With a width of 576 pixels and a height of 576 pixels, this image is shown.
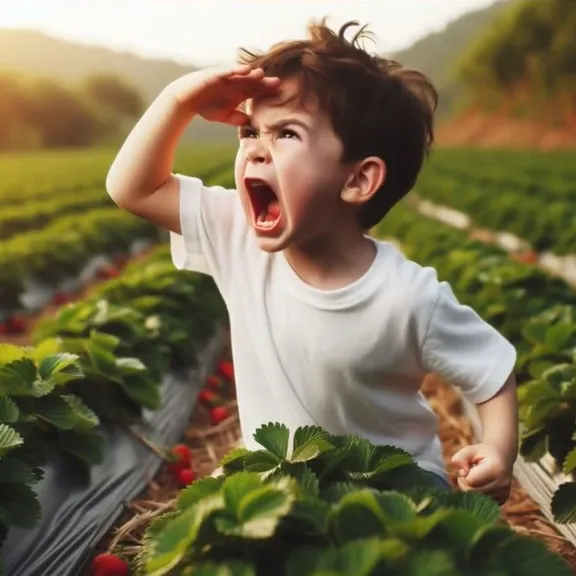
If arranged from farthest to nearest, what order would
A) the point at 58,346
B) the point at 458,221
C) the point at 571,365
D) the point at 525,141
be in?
Result: the point at 525,141 < the point at 458,221 < the point at 58,346 < the point at 571,365

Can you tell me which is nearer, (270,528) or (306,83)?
(270,528)

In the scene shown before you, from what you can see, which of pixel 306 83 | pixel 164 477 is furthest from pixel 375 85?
pixel 164 477

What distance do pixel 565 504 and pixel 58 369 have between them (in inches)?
56.9

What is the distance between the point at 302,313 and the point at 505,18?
53.2 m

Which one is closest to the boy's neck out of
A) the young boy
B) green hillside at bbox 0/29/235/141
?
A: the young boy

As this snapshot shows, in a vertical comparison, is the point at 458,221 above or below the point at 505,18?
above

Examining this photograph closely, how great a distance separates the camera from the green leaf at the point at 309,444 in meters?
1.68

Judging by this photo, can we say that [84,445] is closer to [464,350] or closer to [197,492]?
[197,492]

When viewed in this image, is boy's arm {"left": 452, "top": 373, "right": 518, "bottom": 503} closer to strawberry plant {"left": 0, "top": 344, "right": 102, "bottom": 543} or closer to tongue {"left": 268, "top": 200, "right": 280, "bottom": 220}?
tongue {"left": 268, "top": 200, "right": 280, "bottom": 220}

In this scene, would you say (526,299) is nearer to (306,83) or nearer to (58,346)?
(58,346)

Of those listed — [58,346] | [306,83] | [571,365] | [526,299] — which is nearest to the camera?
[306,83]

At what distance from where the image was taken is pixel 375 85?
1.93 metres

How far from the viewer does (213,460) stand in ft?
12.0

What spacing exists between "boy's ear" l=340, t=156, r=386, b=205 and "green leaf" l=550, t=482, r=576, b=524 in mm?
1000
